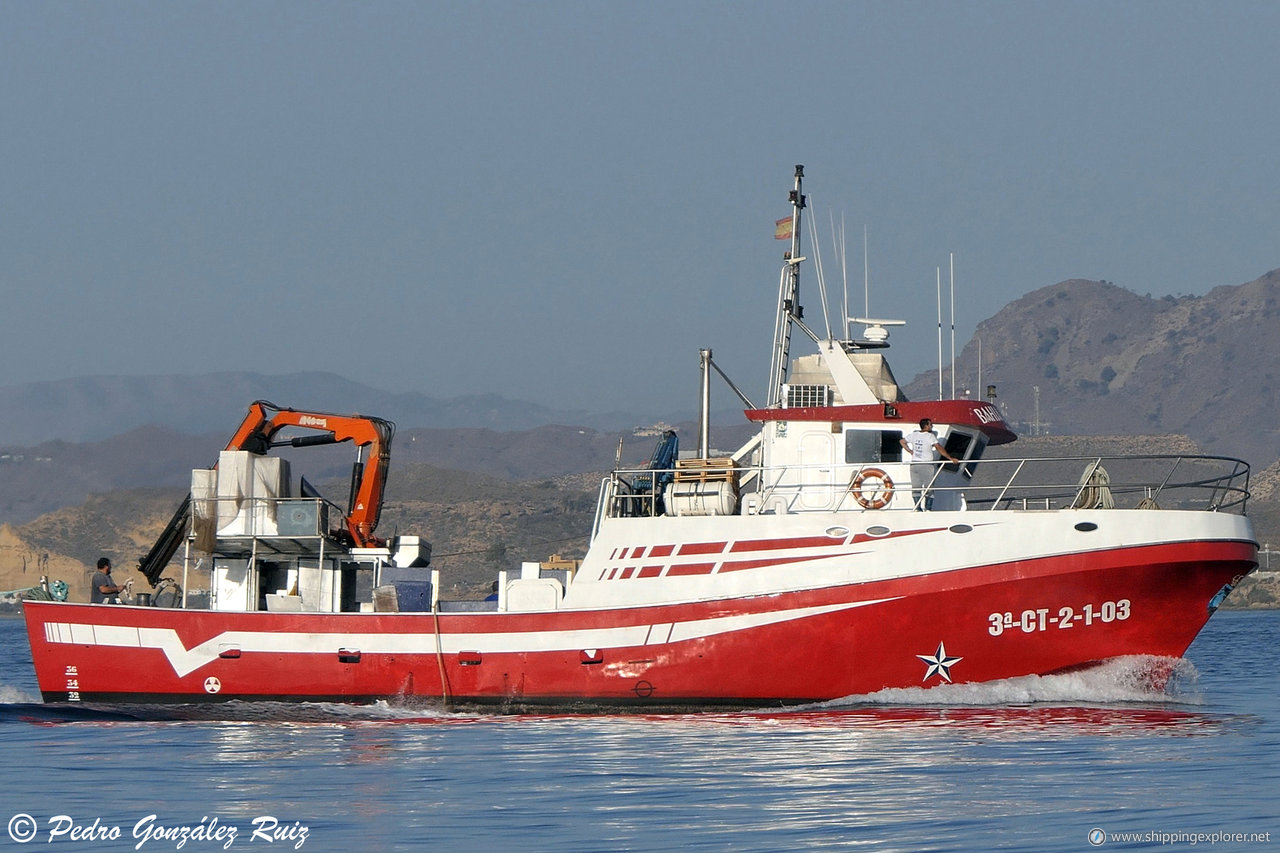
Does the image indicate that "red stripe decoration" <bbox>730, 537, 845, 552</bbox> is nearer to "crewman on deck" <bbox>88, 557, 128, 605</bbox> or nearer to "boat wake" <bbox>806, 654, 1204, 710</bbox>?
"boat wake" <bbox>806, 654, 1204, 710</bbox>

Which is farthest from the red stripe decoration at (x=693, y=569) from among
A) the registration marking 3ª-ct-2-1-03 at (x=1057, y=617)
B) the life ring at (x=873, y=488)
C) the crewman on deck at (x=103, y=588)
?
the crewman on deck at (x=103, y=588)

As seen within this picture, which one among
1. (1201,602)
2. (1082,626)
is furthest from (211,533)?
(1201,602)

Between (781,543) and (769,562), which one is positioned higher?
(781,543)

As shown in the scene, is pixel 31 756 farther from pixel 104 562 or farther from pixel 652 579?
pixel 652 579

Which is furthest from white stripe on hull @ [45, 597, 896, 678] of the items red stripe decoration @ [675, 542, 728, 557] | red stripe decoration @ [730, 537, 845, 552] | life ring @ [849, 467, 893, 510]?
life ring @ [849, 467, 893, 510]

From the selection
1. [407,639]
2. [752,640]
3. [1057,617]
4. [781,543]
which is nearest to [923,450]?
[781,543]

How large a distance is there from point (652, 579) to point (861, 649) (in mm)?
3052

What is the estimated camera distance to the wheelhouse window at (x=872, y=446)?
80.1ft

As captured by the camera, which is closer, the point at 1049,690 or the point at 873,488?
the point at 1049,690

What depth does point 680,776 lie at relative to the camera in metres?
17.9

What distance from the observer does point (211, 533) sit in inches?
1017

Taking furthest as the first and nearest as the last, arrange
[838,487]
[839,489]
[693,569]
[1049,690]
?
[839,489]
[838,487]
[693,569]
[1049,690]

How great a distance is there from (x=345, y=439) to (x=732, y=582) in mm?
7315

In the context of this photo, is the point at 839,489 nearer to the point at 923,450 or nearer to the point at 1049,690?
the point at 923,450
